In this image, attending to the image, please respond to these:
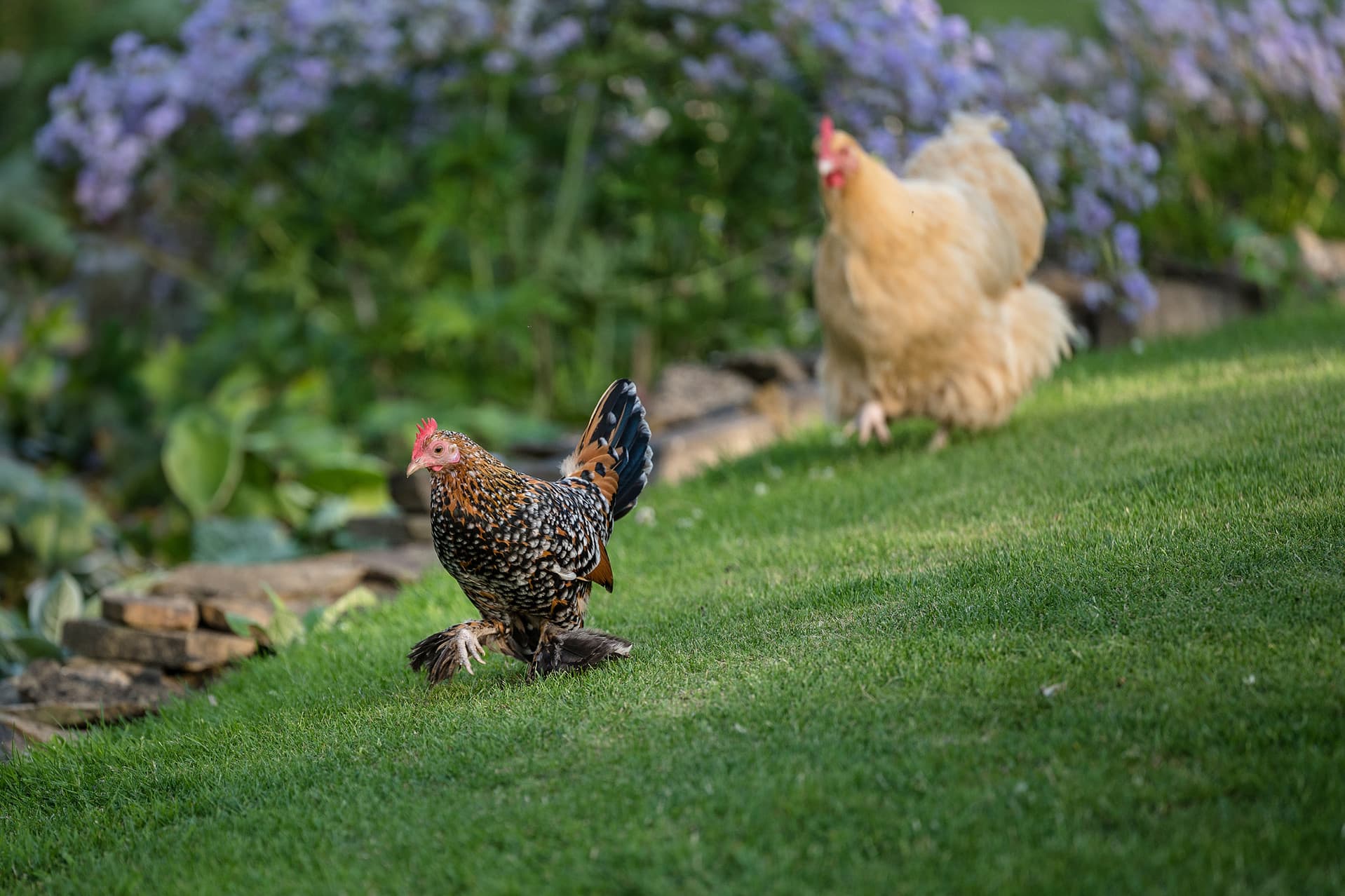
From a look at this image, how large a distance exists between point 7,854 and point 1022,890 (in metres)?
2.57

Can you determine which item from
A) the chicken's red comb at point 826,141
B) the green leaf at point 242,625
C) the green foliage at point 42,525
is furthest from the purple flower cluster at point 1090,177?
the green foliage at point 42,525

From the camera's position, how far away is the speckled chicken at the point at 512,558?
3.89 meters

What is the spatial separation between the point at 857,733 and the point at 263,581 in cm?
360

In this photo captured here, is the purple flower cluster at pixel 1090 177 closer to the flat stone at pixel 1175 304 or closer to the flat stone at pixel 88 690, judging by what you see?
the flat stone at pixel 1175 304

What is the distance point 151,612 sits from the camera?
547cm

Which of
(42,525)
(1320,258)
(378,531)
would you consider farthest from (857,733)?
(1320,258)

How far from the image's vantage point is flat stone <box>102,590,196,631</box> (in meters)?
5.46

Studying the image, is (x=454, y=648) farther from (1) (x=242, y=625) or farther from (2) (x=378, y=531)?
(2) (x=378, y=531)

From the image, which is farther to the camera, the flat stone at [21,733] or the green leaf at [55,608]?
the green leaf at [55,608]

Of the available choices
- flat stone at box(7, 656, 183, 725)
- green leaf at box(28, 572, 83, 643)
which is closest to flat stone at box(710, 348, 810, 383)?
green leaf at box(28, 572, 83, 643)

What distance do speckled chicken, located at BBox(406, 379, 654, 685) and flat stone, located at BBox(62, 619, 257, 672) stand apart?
1549mm

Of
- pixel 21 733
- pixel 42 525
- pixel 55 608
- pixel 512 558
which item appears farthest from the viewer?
pixel 42 525

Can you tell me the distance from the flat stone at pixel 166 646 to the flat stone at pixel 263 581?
55cm

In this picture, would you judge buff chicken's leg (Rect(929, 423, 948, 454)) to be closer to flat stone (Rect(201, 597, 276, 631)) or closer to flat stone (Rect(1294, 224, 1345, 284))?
flat stone (Rect(201, 597, 276, 631))
